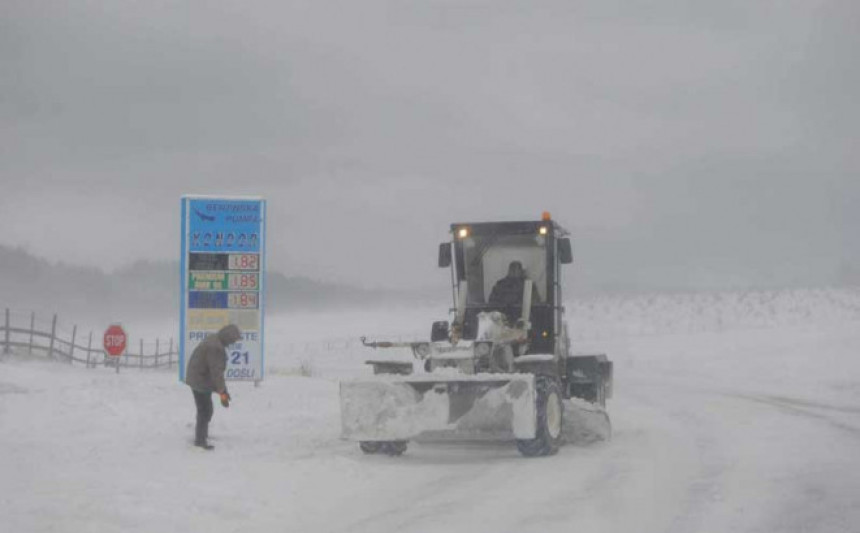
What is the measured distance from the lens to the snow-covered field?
9211 millimetres

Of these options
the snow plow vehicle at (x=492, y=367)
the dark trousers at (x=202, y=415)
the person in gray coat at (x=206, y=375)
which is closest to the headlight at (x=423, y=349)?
the snow plow vehicle at (x=492, y=367)

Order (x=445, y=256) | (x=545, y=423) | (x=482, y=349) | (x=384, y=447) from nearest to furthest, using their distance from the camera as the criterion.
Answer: (x=545, y=423)
(x=384, y=447)
(x=482, y=349)
(x=445, y=256)

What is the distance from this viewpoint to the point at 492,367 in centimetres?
1439

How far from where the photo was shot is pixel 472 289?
15969mm

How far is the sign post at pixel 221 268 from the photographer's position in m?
20.4

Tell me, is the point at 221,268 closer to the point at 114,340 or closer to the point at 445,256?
the point at 445,256

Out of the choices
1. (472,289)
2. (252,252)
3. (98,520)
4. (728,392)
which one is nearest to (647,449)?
(472,289)

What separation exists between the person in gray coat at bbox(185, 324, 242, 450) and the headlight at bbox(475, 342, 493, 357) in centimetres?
320

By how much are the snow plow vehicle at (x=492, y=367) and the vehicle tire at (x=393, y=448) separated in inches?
0.5

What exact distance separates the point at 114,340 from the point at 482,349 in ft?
67.3

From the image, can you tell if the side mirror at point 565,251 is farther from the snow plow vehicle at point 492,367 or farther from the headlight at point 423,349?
the headlight at point 423,349

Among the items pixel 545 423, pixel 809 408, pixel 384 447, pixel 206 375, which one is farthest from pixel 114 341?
pixel 545 423

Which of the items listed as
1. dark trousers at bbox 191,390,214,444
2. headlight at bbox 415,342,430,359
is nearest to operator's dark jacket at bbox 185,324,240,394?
dark trousers at bbox 191,390,214,444

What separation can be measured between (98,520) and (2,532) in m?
0.82
